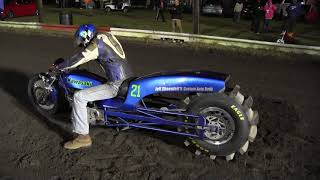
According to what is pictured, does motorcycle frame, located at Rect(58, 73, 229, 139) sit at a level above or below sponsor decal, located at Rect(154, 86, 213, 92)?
below

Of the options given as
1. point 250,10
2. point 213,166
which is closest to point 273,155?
point 213,166

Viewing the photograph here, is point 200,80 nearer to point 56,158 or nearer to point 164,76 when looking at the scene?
point 164,76

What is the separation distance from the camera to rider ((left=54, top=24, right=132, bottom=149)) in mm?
5703

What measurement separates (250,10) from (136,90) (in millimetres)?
23355

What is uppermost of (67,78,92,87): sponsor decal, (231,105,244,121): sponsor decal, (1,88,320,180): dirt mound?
(67,78,92,87): sponsor decal

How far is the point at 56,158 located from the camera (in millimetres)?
5508

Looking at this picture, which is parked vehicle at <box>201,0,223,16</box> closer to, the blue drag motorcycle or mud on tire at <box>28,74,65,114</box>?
mud on tire at <box>28,74,65,114</box>

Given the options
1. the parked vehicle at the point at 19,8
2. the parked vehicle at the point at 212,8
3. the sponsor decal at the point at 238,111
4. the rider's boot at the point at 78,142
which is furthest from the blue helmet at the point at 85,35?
the parked vehicle at the point at 212,8

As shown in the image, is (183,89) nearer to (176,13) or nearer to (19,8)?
(176,13)

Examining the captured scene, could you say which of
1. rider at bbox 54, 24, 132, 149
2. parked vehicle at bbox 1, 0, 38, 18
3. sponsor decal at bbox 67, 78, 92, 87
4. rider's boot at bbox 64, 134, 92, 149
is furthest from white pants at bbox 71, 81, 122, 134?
parked vehicle at bbox 1, 0, 38, 18

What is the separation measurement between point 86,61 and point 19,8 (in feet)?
84.9

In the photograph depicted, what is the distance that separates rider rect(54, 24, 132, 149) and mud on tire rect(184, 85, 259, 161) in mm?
1193

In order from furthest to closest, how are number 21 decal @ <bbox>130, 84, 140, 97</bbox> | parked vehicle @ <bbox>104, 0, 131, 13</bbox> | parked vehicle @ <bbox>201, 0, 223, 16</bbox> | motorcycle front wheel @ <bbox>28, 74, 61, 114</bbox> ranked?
parked vehicle @ <bbox>104, 0, 131, 13</bbox> → parked vehicle @ <bbox>201, 0, 223, 16</bbox> → motorcycle front wheel @ <bbox>28, 74, 61, 114</bbox> → number 21 decal @ <bbox>130, 84, 140, 97</bbox>

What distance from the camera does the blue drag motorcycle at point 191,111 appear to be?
518 centimetres
